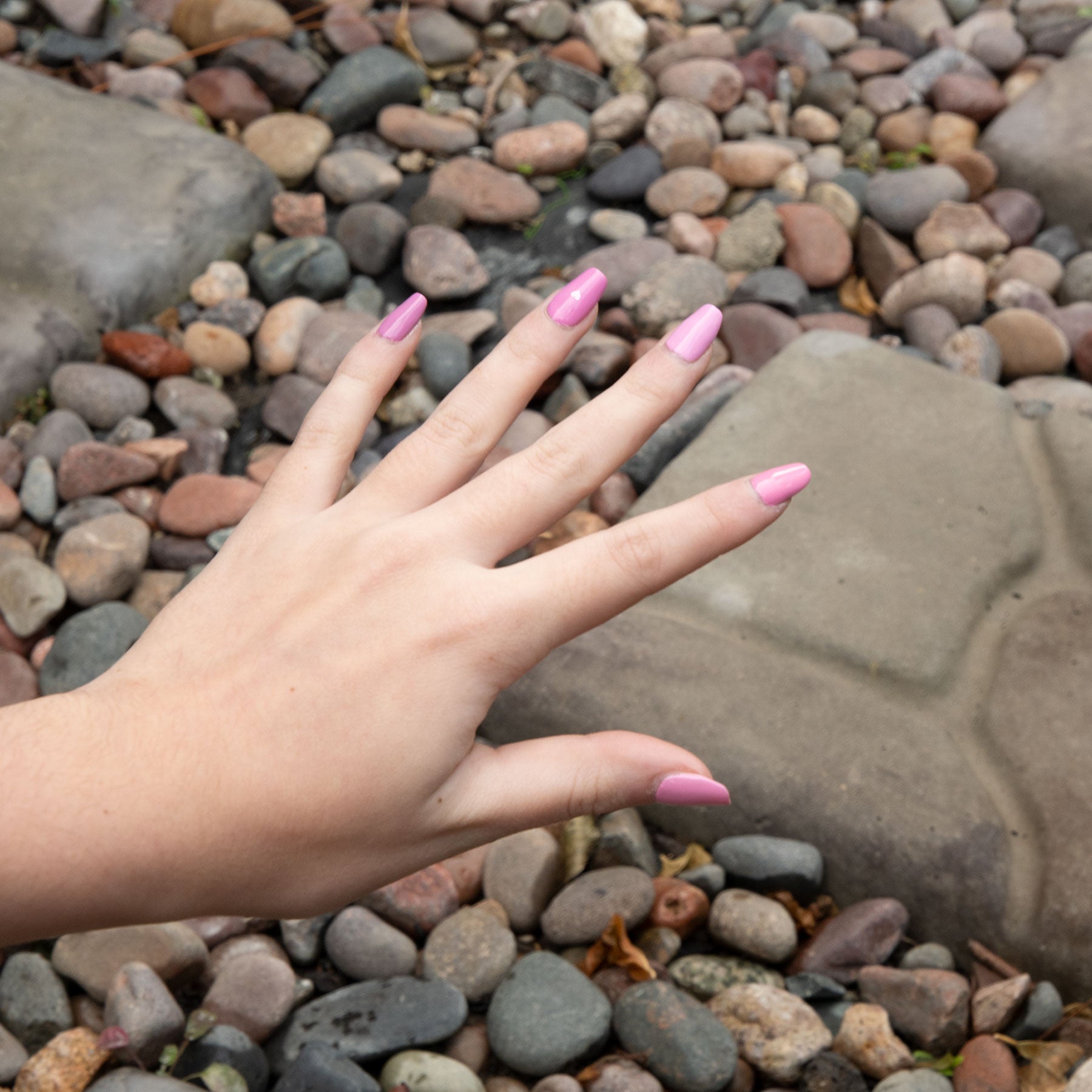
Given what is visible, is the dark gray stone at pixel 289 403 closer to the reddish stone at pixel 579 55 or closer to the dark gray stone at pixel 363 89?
the dark gray stone at pixel 363 89

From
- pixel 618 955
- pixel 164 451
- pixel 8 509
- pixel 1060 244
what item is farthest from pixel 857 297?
pixel 8 509

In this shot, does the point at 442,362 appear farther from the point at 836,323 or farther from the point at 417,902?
the point at 417,902

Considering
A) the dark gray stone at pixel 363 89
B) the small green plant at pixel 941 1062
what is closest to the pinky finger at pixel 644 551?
the small green plant at pixel 941 1062

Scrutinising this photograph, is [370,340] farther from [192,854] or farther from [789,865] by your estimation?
[789,865]

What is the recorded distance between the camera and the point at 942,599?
6.44ft

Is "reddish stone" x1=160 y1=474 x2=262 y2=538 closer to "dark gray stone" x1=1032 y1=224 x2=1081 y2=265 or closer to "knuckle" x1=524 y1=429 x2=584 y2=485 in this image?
"knuckle" x1=524 y1=429 x2=584 y2=485

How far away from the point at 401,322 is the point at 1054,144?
2672mm

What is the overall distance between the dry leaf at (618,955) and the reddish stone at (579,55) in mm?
3015

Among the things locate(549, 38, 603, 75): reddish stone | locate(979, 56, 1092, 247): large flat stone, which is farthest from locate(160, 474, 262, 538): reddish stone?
locate(979, 56, 1092, 247): large flat stone

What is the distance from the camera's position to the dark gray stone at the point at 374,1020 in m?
1.51

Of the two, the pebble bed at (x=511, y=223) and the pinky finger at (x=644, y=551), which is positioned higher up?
the pinky finger at (x=644, y=551)

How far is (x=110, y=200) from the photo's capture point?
287 centimetres

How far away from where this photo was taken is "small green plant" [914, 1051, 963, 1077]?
60.5 inches

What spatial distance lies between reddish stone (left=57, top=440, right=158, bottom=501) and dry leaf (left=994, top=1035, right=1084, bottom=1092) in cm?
207
